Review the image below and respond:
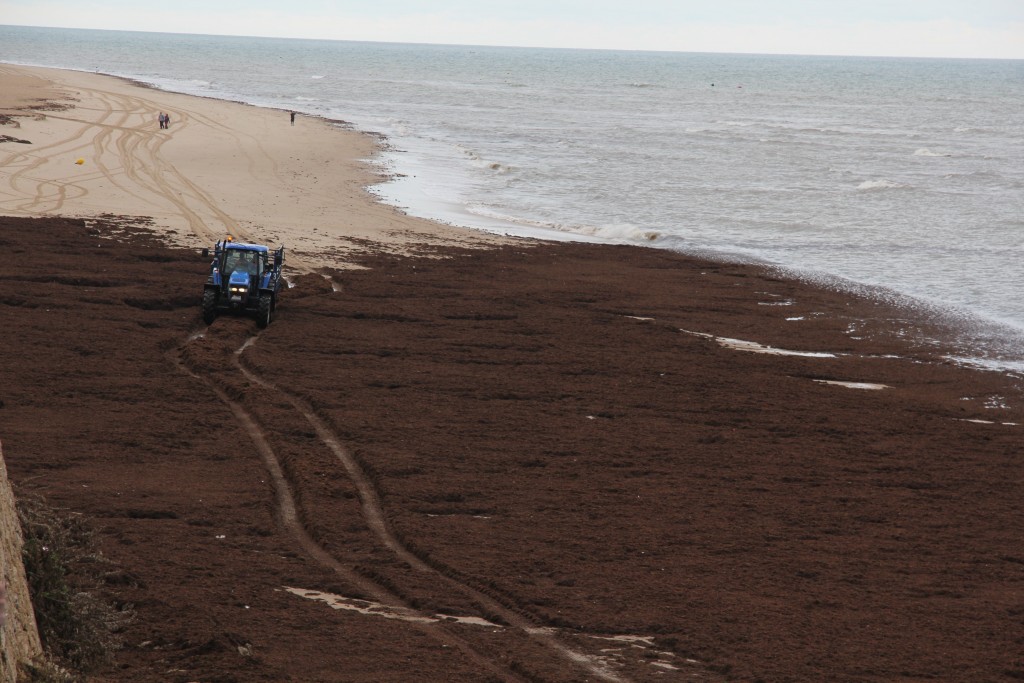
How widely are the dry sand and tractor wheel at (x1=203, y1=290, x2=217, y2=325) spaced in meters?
5.78

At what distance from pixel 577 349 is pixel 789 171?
38.6 m

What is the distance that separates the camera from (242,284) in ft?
63.6

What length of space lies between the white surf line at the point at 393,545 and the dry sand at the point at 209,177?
10941 mm

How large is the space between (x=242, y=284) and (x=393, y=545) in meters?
9.50

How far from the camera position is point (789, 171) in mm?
54469

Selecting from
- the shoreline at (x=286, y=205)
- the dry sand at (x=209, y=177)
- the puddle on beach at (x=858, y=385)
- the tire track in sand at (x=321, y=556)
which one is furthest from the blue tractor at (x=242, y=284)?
the puddle on beach at (x=858, y=385)

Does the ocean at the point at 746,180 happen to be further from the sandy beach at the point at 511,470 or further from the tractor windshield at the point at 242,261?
the tractor windshield at the point at 242,261

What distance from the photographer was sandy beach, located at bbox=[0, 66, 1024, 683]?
9.39 m

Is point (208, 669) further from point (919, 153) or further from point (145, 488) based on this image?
point (919, 153)

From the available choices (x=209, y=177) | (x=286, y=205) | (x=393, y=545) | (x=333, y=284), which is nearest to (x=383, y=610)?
(x=393, y=545)

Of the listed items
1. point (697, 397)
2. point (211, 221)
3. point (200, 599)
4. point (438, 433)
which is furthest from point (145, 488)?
point (211, 221)

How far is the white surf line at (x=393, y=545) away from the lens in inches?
359

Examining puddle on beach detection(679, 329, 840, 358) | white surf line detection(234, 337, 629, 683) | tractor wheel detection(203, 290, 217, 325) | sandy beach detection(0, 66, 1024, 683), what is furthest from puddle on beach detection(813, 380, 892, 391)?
tractor wheel detection(203, 290, 217, 325)

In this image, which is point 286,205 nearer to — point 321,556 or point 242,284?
point 242,284
